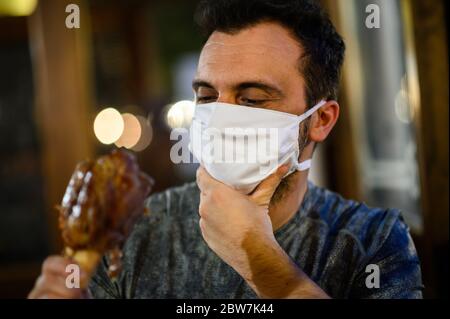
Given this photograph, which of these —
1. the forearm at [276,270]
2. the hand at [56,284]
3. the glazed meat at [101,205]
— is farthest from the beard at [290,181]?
the hand at [56,284]

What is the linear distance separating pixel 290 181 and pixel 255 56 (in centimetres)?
34

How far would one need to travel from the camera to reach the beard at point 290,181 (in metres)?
1.47

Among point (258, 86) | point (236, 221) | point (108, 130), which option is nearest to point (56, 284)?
point (236, 221)

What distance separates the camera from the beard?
1.47 m

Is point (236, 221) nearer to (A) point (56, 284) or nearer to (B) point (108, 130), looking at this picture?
(A) point (56, 284)

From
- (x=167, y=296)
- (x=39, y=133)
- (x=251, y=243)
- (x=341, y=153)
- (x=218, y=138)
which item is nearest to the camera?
(x=251, y=243)

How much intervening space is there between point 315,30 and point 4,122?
3.15 m

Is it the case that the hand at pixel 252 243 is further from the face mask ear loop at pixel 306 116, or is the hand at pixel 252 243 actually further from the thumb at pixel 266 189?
the face mask ear loop at pixel 306 116

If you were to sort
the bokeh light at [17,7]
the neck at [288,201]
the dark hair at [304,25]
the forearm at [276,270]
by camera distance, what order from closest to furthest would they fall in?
1. the forearm at [276,270]
2. the dark hair at [304,25]
3. the neck at [288,201]
4. the bokeh light at [17,7]

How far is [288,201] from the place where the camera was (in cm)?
154

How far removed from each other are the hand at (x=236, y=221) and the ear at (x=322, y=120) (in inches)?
7.6

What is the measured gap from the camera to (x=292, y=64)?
142 centimetres
